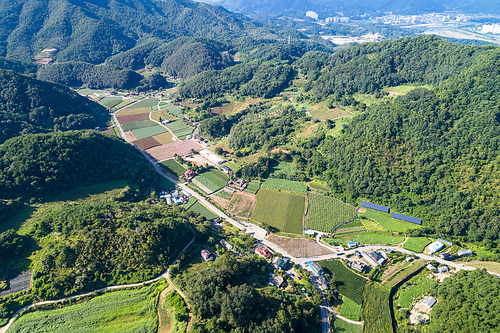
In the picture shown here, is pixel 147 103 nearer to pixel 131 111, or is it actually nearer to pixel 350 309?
pixel 131 111

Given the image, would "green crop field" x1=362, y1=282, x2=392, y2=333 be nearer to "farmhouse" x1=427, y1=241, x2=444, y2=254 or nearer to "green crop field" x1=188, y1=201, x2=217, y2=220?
"farmhouse" x1=427, y1=241, x2=444, y2=254

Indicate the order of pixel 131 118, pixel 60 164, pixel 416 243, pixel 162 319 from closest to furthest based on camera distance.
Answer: pixel 162 319 → pixel 416 243 → pixel 60 164 → pixel 131 118

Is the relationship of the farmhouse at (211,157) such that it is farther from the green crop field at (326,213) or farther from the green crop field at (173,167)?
the green crop field at (326,213)

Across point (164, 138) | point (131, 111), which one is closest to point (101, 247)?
point (164, 138)

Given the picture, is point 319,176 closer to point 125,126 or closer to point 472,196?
point 472,196

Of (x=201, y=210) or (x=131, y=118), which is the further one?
(x=131, y=118)

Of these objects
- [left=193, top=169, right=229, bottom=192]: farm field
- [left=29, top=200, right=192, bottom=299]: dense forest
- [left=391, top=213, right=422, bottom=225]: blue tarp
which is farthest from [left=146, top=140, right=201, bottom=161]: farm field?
[left=391, top=213, right=422, bottom=225]: blue tarp

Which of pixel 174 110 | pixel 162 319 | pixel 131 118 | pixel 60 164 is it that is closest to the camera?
pixel 162 319

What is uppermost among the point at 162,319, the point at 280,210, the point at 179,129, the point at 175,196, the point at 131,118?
the point at 131,118
